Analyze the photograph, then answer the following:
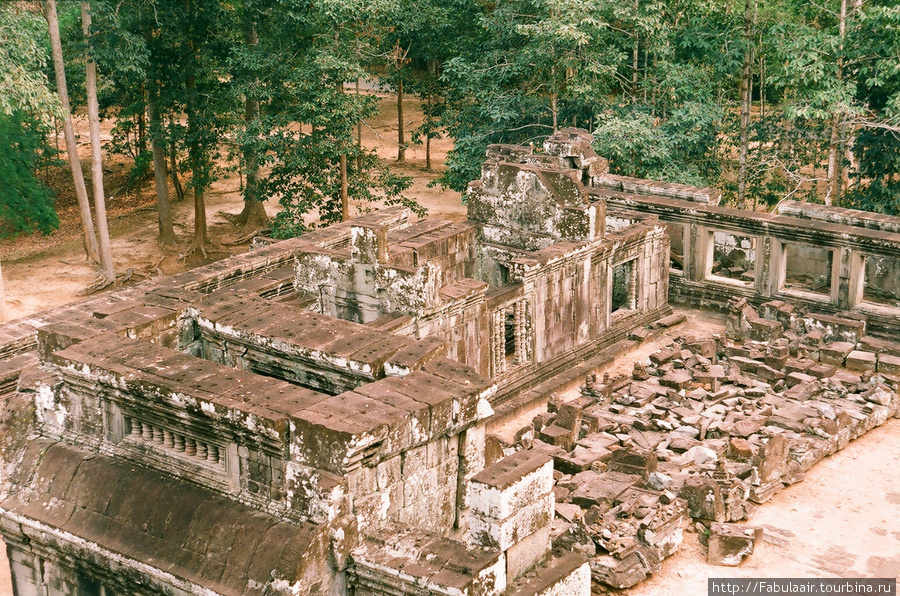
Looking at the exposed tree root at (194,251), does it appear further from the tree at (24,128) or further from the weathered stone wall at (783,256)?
the weathered stone wall at (783,256)

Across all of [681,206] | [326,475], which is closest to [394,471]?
[326,475]

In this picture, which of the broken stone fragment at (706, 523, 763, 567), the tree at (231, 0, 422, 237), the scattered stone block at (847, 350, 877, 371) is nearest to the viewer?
the broken stone fragment at (706, 523, 763, 567)

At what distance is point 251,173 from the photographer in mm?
26438

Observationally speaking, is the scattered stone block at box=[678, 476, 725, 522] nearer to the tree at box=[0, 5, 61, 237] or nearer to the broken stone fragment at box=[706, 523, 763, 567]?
the broken stone fragment at box=[706, 523, 763, 567]

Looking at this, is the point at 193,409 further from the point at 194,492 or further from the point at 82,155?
the point at 82,155

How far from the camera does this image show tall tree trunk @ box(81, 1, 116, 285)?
78.1ft

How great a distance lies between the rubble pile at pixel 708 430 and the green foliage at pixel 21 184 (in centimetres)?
1704

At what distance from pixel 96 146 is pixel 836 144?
56.4 feet

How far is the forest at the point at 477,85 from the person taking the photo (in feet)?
74.4

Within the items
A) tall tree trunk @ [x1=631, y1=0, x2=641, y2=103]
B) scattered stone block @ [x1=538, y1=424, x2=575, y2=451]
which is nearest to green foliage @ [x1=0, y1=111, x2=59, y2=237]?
tall tree trunk @ [x1=631, y1=0, x2=641, y2=103]

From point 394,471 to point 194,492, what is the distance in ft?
5.88

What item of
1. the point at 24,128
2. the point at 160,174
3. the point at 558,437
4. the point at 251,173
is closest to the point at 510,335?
the point at 558,437

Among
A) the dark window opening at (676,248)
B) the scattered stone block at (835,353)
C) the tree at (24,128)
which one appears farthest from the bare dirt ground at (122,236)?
the scattered stone block at (835,353)

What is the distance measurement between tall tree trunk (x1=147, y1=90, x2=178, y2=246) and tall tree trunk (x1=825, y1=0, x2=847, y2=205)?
1591 centimetres
